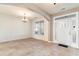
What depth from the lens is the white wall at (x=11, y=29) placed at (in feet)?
23.0

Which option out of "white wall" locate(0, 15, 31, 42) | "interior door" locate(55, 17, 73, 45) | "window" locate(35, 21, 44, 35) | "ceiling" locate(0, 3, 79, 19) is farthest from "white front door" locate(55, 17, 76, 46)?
"white wall" locate(0, 15, 31, 42)

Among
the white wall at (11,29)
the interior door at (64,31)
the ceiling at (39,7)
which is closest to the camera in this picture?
the ceiling at (39,7)

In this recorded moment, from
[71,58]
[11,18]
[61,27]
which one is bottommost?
[71,58]

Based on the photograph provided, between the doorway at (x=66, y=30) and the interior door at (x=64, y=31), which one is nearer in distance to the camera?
the doorway at (x=66, y=30)

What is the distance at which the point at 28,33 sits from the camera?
379 inches

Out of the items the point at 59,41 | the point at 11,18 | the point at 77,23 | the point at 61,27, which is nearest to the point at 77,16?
the point at 77,23

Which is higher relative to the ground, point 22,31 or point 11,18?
point 11,18

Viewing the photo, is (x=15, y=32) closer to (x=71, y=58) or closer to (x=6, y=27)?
(x=6, y=27)

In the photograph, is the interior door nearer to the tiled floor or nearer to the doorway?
the doorway

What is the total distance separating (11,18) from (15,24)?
2.34 ft

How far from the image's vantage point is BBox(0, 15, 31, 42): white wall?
700cm

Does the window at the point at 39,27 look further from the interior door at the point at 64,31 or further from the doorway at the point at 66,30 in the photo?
the interior door at the point at 64,31

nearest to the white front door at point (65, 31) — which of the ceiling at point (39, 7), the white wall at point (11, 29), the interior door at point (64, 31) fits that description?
the interior door at point (64, 31)

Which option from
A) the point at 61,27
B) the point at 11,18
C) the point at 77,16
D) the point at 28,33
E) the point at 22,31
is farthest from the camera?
the point at 28,33
